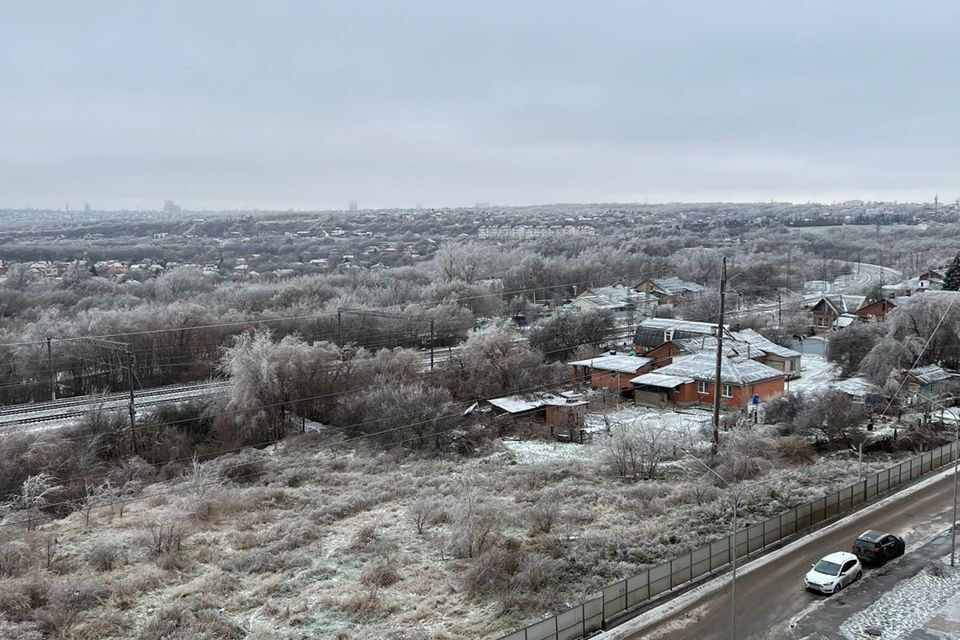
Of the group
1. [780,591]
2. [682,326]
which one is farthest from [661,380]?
[780,591]

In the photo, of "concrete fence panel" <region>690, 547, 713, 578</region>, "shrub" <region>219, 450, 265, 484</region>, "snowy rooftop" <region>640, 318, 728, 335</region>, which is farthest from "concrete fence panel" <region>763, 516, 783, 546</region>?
"snowy rooftop" <region>640, 318, 728, 335</region>

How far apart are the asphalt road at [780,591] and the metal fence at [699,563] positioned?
1.58 feet

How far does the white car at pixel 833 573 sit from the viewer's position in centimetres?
→ 1462

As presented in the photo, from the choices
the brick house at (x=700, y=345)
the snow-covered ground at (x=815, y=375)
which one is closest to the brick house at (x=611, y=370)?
the brick house at (x=700, y=345)

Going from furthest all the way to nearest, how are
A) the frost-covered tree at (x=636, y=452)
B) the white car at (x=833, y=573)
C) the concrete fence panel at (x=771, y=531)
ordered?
the frost-covered tree at (x=636, y=452) < the concrete fence panel at (x=771, y=531) < the white car at (x=833, y=573)

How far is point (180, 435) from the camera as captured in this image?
28.0 meters

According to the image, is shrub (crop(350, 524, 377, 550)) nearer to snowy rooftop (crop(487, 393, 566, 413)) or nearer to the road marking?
the road marking

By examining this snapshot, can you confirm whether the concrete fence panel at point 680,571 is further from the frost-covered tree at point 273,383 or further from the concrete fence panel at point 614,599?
the frost-covered tree at point 273,383

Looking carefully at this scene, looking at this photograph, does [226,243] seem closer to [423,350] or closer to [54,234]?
[54,234]

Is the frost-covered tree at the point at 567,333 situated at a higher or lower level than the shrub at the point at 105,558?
higher

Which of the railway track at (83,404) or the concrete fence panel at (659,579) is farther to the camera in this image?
the railway track at (83,404)

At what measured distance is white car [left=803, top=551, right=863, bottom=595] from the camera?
14.6m

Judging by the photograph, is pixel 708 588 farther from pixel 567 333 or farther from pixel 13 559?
pixel 567 333

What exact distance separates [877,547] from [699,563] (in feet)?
13.0
